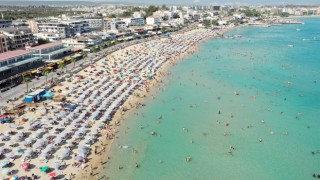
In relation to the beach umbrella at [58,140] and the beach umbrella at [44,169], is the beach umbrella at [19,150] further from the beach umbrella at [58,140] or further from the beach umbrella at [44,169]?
the beach umbrella at [44,169]

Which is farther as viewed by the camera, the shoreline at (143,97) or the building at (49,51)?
the building at (49,51)

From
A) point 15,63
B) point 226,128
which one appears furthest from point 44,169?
point 15,63

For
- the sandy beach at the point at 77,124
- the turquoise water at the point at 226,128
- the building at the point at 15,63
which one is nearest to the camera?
the sandy beach at the point at 77,124

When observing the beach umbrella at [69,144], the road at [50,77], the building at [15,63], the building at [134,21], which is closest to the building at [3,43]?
the building at [15,63]

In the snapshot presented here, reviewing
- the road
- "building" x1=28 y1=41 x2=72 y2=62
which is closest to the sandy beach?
the road

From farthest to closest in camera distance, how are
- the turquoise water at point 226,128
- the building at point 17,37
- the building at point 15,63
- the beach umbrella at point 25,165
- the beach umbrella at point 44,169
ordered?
the building at point 17,37
the building at point 15,63
the turquoise water at point 226,128
the beach umbrella at point 25,165
the beach umbrella at point 44,169

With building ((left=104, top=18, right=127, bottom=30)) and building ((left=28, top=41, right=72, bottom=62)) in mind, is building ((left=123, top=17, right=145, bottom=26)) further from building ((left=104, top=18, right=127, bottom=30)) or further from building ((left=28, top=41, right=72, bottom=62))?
building ((left=28, top=41, right=72, bottom=62))
